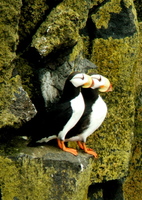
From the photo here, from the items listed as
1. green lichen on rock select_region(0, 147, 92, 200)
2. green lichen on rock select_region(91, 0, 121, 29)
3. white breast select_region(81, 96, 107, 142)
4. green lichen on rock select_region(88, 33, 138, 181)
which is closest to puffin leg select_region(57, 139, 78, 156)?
green lichen on rock select_region(0, 147, 92, 200)

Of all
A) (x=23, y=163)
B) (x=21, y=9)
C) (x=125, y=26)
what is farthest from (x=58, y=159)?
(x=125, y=26)

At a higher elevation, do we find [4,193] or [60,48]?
[60,48]

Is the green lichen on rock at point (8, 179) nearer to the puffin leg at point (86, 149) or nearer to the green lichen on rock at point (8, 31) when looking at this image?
the green lichen on rock at point (8, 31)

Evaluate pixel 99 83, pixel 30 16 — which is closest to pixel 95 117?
pixel 99 83

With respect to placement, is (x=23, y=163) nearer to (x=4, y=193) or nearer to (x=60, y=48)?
(x=4, y=193)

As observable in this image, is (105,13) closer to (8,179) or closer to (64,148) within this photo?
(64,148)

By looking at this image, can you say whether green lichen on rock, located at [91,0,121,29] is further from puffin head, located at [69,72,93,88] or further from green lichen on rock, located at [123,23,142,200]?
puffin head, located at [69,72,93,88]

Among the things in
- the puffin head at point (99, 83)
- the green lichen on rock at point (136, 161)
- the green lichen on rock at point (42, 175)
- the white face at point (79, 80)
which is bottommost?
the green lichen on rock at point (136, 161)

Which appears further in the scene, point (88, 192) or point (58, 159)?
point (88, 192)

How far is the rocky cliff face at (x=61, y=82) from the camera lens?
7.79 m

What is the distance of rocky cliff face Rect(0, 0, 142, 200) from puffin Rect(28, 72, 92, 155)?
0.17 metres

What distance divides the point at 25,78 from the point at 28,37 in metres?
0.46

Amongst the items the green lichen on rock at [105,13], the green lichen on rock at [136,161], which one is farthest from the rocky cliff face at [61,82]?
the green lichen on rock at [136,161]

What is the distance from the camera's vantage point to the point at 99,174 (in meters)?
9.70
